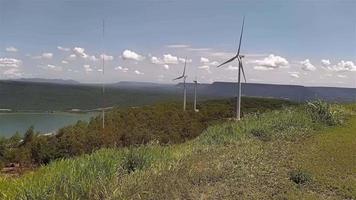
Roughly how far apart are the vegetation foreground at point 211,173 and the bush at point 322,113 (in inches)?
113

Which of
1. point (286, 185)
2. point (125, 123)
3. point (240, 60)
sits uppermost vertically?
point (240, 60)

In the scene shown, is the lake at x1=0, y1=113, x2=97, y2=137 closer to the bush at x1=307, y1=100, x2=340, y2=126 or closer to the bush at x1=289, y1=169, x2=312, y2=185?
the bush at x1=307, y1=100, x2=340, y2=126

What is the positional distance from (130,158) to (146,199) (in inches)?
111

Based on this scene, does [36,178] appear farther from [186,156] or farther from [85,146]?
[85,146]

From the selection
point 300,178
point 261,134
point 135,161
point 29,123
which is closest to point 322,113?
point 261,134

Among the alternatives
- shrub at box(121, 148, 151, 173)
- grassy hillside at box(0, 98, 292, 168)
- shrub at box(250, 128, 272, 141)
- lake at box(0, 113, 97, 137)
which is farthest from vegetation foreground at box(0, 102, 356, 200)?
lake at box(0, 113, 97, 137)

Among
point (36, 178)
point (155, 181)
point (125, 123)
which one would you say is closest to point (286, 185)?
point (155, 181)

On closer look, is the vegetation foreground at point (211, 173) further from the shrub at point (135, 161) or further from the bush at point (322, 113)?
the bush at point (322, 113)

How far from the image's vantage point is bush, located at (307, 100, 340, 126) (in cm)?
1721

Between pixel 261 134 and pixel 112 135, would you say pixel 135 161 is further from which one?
pixel 112 135

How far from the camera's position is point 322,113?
1830 centimetres

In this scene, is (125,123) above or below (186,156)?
→ below

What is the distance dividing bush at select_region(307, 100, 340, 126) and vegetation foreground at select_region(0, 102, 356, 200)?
9.45 feet

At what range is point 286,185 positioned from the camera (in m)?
8.59
